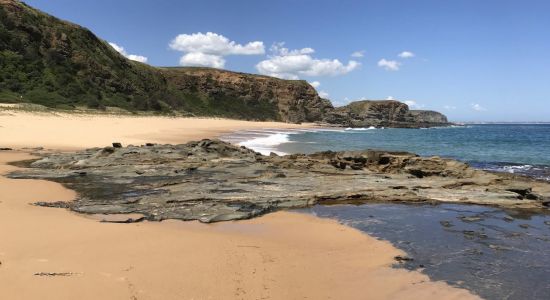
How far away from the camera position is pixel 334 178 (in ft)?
45.8

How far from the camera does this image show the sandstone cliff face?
104 m

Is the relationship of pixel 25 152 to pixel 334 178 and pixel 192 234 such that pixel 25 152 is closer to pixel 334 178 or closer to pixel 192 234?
pixel 334 178

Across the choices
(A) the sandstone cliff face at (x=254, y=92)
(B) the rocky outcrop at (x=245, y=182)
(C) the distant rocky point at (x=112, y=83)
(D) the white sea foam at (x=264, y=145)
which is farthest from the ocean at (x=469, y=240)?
(A) the sandstone cliff face at (x=254, y=92)

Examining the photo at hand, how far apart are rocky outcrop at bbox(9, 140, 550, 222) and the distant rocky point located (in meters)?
38.3

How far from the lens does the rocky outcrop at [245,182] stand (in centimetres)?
1015

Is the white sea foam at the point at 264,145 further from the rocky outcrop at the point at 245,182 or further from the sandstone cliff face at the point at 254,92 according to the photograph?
the sandstone cliff face at the point at 254,92

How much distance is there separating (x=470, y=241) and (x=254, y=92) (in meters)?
106

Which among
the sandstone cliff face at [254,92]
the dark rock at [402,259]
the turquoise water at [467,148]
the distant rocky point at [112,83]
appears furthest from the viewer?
the sandstone cliff face at [254,92]

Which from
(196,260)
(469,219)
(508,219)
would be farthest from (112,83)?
(196,260)

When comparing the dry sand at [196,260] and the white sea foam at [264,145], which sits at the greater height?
the dry sand at [196,260]

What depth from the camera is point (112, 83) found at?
70.1 meters

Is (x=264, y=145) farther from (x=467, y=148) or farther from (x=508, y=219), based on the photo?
Answer: (x=508, y=219)

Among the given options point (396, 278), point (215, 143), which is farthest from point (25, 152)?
point (396, 278)

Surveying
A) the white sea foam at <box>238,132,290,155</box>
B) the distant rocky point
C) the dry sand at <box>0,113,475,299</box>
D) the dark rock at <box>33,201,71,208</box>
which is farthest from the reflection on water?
the distant rocky point
